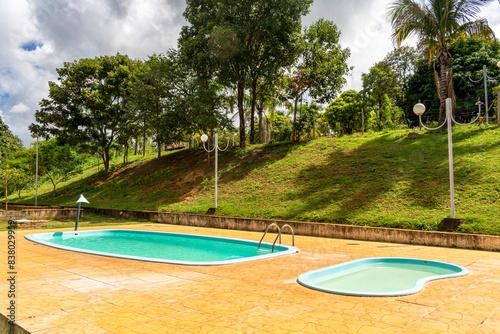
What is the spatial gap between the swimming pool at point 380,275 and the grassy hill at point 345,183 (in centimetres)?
Result: 345

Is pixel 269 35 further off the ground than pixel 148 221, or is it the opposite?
pixel 269 35

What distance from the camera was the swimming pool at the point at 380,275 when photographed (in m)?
5.58

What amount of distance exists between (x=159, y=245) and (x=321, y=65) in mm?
17150

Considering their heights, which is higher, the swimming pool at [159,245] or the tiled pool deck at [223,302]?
the tiled pool deck at [223,302]

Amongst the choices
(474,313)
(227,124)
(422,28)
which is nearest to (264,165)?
(227,124)

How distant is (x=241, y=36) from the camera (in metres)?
21.7

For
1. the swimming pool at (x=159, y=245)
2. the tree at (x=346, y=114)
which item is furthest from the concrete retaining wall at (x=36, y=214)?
the tree at (x=346, y=114)

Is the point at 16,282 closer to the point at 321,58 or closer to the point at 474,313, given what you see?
the point at 474,313

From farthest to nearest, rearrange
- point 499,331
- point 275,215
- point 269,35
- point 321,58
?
point 321,58
point 269,35
point 275,215
point 499,331

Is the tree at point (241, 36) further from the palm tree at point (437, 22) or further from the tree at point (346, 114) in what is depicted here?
the tree at point (346, 114)

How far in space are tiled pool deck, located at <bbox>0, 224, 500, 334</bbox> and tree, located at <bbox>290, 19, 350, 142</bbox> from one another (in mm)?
17729

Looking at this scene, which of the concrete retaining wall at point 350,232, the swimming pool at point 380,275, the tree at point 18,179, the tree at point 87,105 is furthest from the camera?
the tree at point 87,105

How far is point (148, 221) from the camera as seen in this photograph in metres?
17.0

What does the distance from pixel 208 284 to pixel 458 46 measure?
29995 mm
